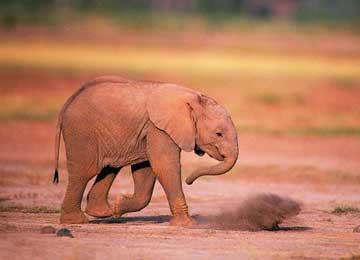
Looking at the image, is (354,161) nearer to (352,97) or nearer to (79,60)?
(352,97)

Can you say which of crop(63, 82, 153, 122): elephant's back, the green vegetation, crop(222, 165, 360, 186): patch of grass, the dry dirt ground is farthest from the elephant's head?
the green vegetation

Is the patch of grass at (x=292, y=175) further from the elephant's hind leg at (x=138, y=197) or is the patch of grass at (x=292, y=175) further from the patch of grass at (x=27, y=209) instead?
the elephant's hind leg at (x=138, y=197)

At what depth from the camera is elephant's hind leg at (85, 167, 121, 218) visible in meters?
12.7

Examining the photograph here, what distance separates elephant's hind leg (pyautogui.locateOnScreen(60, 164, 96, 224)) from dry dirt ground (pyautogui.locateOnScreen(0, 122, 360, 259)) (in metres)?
0.15

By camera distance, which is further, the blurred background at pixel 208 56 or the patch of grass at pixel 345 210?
the blurred background at pixel 208 56

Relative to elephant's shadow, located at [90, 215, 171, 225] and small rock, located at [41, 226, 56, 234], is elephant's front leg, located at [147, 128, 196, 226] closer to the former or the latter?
elephant's shadow, located at [90, 215, 171, 225]

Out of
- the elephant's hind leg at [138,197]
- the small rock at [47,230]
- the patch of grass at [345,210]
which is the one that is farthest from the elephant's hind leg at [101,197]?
the patch of grass at [345,210]

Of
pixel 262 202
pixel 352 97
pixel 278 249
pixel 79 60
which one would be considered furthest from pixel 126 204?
pixel 79 60

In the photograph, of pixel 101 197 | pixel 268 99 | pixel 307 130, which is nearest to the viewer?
pixel 101 197

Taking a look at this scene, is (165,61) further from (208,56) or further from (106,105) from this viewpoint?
(106,105)

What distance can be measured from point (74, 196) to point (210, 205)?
8.74 ft

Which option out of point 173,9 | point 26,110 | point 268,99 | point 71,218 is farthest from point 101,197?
point 173,9

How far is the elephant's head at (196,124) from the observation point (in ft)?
40.2

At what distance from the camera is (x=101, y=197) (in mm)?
12766
